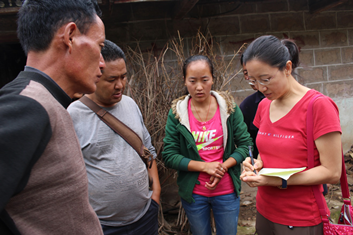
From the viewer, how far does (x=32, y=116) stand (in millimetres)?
672

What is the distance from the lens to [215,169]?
6.63 feet

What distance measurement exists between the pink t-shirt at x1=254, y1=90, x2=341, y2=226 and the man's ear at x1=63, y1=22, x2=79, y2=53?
1288 mm

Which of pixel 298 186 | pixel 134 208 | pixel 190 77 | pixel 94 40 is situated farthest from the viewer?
pixel 190 77

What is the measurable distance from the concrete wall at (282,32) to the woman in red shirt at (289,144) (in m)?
2.27

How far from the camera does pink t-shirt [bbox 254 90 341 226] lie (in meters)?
1.37

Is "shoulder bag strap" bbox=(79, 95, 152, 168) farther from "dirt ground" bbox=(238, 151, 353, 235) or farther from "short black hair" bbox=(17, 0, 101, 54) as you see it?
"dirt ground" bbox=(238, 151, 353, 235)

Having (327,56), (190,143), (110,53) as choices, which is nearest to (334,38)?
(327,56)

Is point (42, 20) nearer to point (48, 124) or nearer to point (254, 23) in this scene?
point (48, 124)

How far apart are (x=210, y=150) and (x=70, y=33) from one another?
1574mm

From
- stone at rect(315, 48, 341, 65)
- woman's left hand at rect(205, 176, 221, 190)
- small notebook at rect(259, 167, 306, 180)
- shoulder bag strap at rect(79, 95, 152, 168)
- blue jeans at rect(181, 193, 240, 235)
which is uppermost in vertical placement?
stone at rect(315, 48, 341, 65)

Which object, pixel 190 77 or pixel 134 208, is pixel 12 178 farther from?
pixel 190 77

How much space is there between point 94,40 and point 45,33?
184 mm

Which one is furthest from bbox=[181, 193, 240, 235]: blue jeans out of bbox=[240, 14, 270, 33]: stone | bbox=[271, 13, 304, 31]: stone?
bbox=[271, 13, 304, 31]: stone

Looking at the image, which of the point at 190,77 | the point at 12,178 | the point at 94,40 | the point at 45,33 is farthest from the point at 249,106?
the point at 12,178
